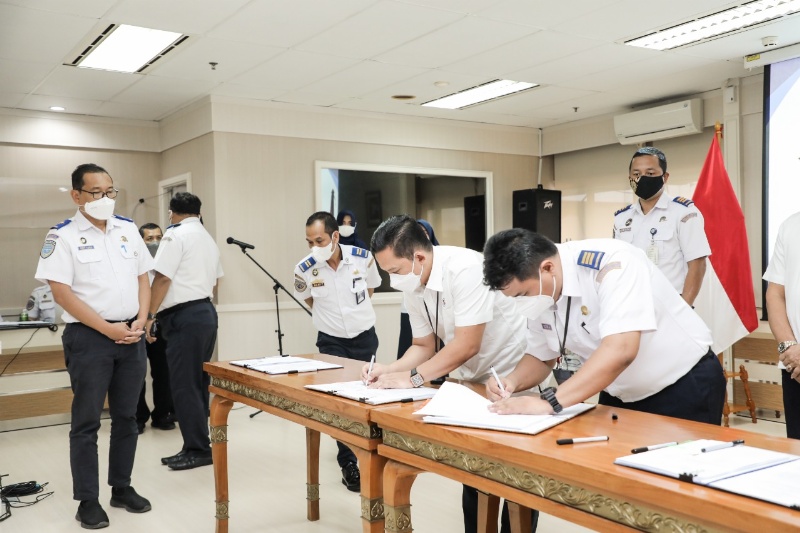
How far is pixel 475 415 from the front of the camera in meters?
1.88

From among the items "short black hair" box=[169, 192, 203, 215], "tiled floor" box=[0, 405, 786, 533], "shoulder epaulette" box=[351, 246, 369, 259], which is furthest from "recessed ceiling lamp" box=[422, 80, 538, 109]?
"tiled floor" box=[0, 405, 786, 533]

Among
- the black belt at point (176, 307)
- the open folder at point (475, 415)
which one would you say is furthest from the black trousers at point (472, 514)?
the black belt at point (176, 307)

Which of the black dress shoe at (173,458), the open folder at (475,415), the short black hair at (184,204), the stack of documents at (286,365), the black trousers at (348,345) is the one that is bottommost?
the black dress shoe at (173,458)

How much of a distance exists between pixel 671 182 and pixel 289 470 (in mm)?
4731

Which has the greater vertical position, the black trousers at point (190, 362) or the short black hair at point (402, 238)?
the short black hair at point (402, 238)

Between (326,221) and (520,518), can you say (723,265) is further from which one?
(520,518)

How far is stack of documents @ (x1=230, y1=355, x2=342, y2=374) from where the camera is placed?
115 inches

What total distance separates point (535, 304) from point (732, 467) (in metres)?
0.78

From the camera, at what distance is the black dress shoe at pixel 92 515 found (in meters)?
3.35

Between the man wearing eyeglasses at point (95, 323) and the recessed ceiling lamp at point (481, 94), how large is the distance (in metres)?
3.58

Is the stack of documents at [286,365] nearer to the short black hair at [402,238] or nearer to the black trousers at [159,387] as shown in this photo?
the short black hair at [402,238]

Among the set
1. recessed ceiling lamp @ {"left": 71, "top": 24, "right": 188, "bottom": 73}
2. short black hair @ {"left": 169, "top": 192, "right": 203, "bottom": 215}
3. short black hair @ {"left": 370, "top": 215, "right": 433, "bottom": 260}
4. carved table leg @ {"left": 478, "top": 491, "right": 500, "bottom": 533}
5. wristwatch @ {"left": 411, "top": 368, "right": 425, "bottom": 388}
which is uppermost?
recessed ceiling lamp @ {"left": 71, "top": 24, "right": 188, "bottom": 73}

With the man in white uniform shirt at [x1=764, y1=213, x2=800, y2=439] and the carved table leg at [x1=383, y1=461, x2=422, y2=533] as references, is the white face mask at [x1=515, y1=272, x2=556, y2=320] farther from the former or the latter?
the man in white uniform shirt at [x1=764, y1=213, x2=800, y2=439]

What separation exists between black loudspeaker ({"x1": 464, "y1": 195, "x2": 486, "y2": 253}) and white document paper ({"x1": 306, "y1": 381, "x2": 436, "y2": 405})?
211 inches
